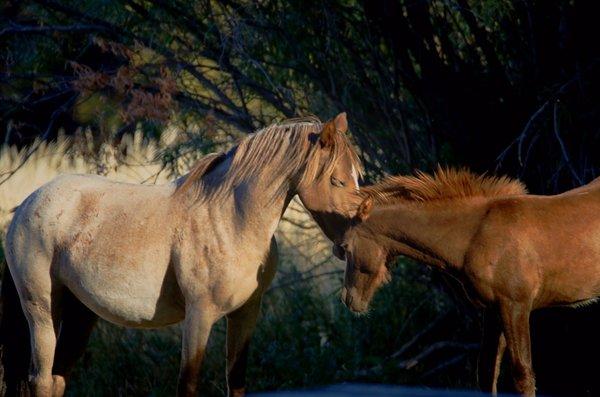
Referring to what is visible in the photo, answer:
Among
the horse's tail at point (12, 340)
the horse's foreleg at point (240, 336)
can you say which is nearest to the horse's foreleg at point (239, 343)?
the horse's foreleg at point (240, 336)

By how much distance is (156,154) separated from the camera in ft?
30.4

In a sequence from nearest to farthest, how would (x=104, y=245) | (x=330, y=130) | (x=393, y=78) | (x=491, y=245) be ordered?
(x=330, y=130)
(x=491, y=245)
(x=104, y=245)
(x=393, y=78)

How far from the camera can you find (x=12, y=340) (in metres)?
6.70

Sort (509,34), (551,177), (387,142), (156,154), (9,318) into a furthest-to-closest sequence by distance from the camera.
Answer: (156,154) < (387,142) < (509,34) < (551,177) < (9,318)

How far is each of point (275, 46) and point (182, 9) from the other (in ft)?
2.45

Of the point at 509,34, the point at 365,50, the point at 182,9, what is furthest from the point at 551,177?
the point at 182,9

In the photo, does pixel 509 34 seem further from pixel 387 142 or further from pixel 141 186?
pixel 141 186

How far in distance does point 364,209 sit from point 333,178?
242 millimetres

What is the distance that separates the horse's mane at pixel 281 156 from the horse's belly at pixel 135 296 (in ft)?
1.60

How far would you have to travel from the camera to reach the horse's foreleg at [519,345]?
5805 millimetres

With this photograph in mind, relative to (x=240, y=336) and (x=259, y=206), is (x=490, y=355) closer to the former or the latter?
(x=240, y=336)

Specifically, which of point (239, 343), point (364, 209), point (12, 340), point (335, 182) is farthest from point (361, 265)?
point (12, 340)

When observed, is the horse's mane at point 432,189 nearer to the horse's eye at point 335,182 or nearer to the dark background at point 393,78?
the horse's eye at point 335,182

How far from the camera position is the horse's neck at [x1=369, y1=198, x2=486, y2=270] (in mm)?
6047
